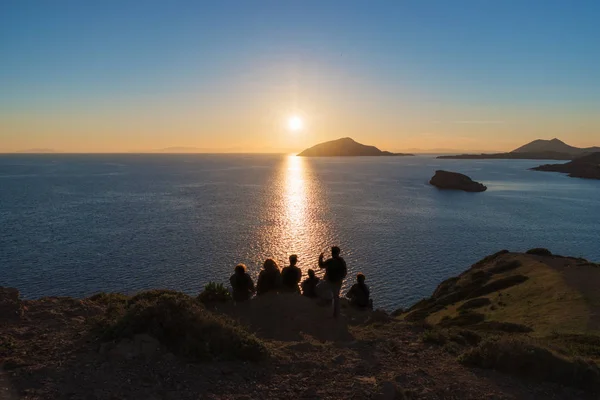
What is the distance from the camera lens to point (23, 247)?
56.3m

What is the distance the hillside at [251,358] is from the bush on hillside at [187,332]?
1.2 inches

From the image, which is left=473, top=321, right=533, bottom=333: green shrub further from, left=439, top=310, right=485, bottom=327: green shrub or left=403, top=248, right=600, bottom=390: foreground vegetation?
left=439, top=310, right=485, bottom=327: green shrub

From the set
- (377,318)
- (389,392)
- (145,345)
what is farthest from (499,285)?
(145,345)

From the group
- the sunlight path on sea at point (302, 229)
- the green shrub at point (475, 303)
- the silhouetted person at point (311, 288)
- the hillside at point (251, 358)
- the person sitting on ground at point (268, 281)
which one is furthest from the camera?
the sunlight path on sea at point (302, 229)

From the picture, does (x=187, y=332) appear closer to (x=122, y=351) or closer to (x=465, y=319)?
(x=122, y=351)

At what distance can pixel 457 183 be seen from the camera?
475 feet

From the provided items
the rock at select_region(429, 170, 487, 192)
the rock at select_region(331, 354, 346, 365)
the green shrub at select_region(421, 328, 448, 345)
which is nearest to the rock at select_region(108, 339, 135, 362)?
the rock at select_region(331, 354, 346, 365)

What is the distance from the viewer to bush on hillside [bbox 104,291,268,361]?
11469 mm

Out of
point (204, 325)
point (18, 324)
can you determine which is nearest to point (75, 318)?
point (18, 324)

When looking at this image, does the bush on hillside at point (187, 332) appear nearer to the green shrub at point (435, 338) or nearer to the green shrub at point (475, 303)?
the green shrub at point (435, 338)

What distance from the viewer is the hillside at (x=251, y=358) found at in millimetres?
9953

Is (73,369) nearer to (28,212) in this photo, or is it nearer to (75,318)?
(75,318)

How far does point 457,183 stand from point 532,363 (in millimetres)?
143079

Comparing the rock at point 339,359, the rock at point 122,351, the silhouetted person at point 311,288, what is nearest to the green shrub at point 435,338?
the rock at point 339,359
